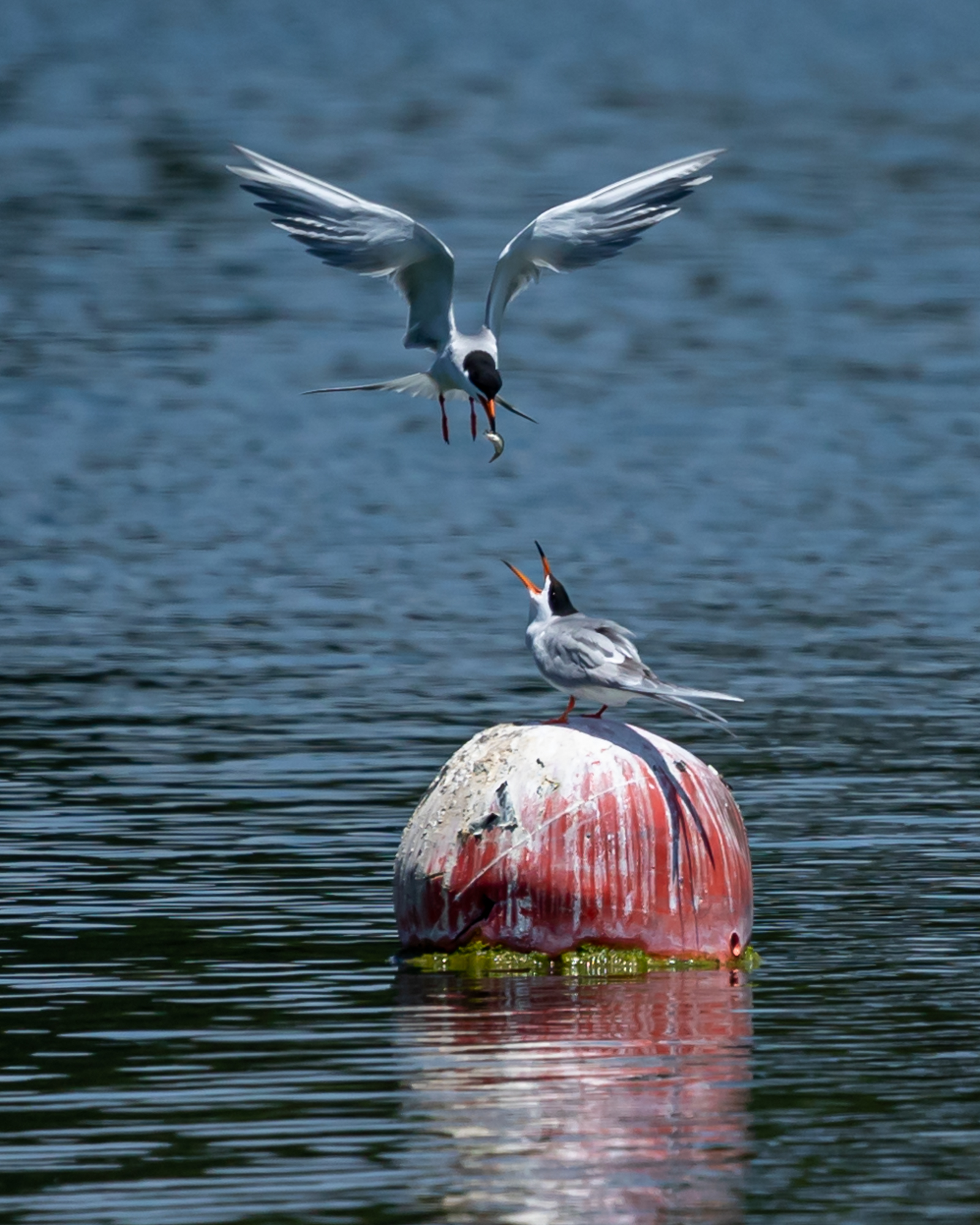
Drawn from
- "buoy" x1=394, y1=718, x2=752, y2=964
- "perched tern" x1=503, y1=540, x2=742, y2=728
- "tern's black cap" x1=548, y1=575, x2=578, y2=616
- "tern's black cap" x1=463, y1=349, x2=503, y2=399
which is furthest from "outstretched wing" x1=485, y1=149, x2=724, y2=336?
"buoy" x1=394, y1=718, x2=752, y2=964

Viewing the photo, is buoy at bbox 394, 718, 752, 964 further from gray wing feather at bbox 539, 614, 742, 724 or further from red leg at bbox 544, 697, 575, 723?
gray wing feather at bbox 539, 614, 742, 724

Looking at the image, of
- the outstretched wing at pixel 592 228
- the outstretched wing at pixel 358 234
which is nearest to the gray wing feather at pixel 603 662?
the outstretched wing at pixel 358 234

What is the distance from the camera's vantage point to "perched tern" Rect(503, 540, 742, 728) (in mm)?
14609

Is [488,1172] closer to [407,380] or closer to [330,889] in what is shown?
[330,889]

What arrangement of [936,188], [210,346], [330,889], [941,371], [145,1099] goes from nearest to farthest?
[145,1099] → [330,889] → [941,371] → [210,346] → [936,188]

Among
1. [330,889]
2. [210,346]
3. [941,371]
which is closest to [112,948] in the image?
[330,889]

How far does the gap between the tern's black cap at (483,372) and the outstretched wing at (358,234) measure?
593 millimetres

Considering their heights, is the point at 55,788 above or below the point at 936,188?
below

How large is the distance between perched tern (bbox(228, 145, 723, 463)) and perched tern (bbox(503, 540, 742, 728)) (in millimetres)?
2385

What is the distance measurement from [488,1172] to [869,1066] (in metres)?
2.35

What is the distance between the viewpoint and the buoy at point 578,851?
1448 centimetres

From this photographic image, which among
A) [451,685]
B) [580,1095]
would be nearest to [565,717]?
[580,1095]

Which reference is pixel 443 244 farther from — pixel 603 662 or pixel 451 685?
pixel 451 685

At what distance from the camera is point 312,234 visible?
1739 centimetres
